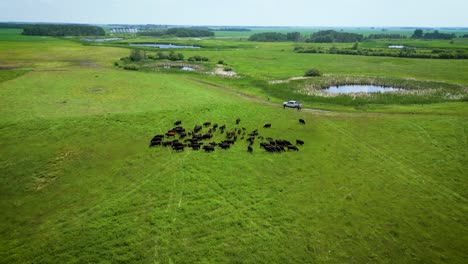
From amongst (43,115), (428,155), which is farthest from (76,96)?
(428,155)

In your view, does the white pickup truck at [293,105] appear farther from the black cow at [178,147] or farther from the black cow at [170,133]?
the black cow at [178,147]

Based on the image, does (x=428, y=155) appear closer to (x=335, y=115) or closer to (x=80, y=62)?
(x=335, y=115)

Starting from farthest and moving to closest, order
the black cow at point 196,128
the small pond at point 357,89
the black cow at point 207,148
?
the small pond at point 357,89, the black cow at point 196,128, the black cow at point 207,148

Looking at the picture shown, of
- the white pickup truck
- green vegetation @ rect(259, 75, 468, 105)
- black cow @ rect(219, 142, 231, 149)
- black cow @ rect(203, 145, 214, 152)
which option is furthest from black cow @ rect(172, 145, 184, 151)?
green vegetation @ rect(259, 75, 468, 105)

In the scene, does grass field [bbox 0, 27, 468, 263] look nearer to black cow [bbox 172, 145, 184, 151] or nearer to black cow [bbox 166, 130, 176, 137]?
black cow [bbox 172, 145, 184, 151]

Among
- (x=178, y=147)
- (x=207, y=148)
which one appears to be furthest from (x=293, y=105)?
(x=178, y=147)

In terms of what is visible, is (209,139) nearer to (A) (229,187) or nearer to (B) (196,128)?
(B) (196,128)

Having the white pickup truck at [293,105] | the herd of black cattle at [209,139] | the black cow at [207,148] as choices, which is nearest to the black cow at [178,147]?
the herd of black cattle at [209,139]
